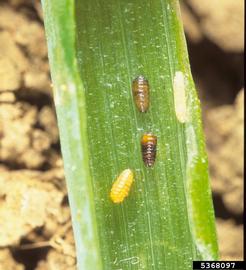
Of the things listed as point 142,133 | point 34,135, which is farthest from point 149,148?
point 34,135

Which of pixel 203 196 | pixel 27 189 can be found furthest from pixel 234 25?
pixel 27 189

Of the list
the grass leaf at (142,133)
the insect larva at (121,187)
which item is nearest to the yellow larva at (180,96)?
the grass leaf at (142,133)

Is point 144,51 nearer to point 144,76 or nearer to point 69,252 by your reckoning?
point 144,76

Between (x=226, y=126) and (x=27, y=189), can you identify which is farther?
(x=226, y=126)

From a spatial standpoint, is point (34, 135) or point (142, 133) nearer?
point (142, 133)

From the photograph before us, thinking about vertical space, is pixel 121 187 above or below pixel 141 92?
below

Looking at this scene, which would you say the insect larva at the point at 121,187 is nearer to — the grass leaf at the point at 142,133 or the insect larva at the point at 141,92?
the grass leaf at the point at 142,133

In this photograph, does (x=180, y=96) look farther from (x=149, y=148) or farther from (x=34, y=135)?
(x=34, y=135)
